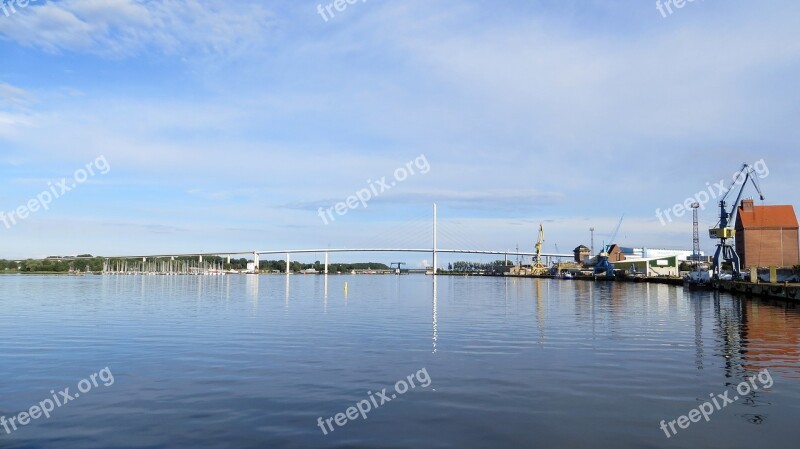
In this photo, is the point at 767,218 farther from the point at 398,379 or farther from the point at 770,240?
the point at 398,379

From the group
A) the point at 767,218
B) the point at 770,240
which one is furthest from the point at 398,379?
the point at 767,218

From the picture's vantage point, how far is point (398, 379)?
646 inches

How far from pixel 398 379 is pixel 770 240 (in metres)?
127

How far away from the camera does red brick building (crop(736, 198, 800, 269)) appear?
117375mm

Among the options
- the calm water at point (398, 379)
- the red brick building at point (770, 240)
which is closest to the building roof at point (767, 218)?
the red brick building at point (770, 240)

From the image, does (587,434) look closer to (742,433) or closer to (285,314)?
(742,433)

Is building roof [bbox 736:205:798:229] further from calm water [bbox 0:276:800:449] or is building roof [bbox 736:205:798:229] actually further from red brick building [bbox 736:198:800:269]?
calm water [bbox 0:276:800:449]

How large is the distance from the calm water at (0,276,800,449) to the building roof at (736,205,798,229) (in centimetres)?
10362

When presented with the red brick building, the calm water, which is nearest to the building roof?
the red brick building

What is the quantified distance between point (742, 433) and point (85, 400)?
14607 millimetres

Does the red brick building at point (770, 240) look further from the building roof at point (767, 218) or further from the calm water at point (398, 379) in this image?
the calm water at point (398, 379)

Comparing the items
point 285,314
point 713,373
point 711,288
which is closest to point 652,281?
point 711,288

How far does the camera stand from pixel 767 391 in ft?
49.0

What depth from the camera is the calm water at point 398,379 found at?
1114cm
